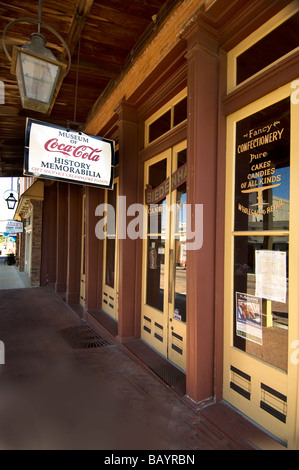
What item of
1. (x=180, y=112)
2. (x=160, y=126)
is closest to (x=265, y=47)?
(x=180, y=112)

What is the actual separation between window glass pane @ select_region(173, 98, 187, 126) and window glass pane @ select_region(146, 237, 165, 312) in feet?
5.52

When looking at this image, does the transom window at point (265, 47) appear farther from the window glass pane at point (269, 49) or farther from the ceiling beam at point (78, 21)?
the ceiling beam at point (78, 21)

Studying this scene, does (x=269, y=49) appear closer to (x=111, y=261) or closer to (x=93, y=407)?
(x=93, y=407)

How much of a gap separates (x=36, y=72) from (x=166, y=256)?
2.68 meters

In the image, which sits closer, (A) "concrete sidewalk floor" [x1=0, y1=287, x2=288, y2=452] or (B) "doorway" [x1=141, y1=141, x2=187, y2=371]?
(A) "concrete sidewalk floor" [x1=0, y1=287, x2=288, y2=452]

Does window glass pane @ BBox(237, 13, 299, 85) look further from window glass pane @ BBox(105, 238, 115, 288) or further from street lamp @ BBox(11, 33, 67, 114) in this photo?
window glass pane @ BBox(105, 238, 115, 288)

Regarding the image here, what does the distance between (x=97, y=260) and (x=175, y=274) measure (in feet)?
9.46

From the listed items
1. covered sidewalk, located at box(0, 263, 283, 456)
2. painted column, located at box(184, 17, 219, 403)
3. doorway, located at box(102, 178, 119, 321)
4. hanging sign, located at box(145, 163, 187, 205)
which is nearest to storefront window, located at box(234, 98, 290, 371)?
painted column, located at box(184, 17, 219, 403)

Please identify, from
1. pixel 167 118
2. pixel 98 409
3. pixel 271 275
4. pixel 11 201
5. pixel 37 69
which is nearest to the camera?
pixel 271 275

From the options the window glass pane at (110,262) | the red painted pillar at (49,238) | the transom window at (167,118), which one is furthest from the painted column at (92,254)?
the red painted pillar at (49,238)

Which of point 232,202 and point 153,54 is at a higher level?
point 153,54

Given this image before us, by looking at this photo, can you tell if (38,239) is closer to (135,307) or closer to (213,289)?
(135,307)

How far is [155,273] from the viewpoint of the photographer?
13.6ft

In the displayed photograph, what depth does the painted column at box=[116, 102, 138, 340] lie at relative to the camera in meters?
4.30
